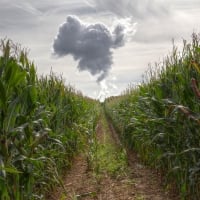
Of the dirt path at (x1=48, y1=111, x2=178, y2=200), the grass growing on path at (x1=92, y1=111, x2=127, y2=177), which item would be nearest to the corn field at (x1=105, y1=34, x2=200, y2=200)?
the dirt path at (x1=48, y1=111, x2=178, y2=200)

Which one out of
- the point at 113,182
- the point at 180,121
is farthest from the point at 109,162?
the point at 180,121

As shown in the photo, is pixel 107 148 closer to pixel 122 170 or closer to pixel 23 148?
pixel 122 170

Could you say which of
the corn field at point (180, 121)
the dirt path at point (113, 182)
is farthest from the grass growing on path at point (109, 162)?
the corn field at point (180, 121)

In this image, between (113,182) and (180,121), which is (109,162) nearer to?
(113,182)

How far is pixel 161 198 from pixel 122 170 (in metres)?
2.29

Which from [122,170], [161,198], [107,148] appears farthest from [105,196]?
[107,148]

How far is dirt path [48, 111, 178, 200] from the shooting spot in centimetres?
709

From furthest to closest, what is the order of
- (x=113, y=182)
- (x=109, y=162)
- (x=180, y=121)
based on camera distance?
(x=109, y=162) < (x=113, y=182) < (x=180, y=121)

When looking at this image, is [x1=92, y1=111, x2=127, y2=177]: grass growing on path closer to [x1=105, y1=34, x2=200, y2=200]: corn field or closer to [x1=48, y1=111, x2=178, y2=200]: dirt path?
[x1=48, y1=111, x2=178, y2=200]: dirt path

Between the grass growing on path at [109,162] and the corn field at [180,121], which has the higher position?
the corn field at [180,121]

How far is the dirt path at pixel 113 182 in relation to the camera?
23.3ft

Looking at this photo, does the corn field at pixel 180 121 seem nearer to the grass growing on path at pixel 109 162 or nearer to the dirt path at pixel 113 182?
the dirt path at pixel 113 182

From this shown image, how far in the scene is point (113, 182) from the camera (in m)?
8.18

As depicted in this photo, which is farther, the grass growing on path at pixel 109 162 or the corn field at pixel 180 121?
the grass growing on path at pixel 109 162
